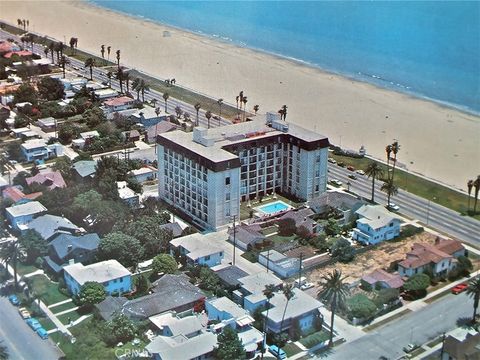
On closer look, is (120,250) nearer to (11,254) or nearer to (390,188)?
(11,254)

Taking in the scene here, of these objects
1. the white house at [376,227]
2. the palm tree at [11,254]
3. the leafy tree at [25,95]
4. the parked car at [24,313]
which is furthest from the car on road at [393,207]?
the leafy tree at [25,95]

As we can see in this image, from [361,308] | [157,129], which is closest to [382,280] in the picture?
[361,308]

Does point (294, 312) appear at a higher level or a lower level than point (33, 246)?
lower

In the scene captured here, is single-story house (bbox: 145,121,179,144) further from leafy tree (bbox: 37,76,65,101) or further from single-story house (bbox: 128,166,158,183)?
leafy tree (bbox: 37,76,65,101)

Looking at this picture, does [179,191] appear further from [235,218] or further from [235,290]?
[235,290]

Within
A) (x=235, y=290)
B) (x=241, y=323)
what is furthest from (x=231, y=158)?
(x=241, y=323)

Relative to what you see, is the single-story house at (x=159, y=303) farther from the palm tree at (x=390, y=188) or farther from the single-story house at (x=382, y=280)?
the palm tree at (x=390, y=188)

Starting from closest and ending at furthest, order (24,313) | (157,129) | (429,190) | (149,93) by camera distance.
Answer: (24,313)
(429,190)
(157,129)
(149,93)
